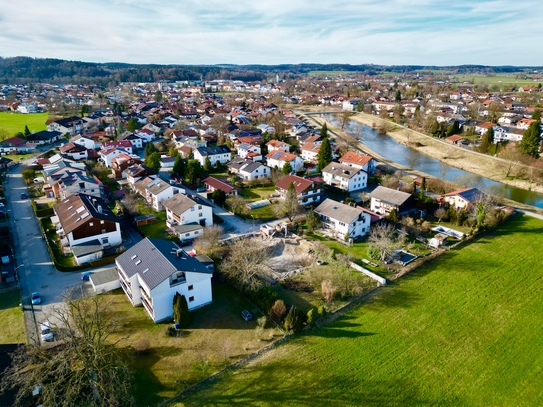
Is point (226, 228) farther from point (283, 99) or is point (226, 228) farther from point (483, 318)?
point (283, 99)

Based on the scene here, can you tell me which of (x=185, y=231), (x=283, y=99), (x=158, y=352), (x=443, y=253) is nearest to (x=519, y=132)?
(x=443, y=253)

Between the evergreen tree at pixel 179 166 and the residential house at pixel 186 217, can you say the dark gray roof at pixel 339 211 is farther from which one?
the evergreen tree at pixel 179 166

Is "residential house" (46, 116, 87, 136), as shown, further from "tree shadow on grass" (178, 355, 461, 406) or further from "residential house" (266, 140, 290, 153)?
"tree shadow on grass" (178, 355, 461, 406)

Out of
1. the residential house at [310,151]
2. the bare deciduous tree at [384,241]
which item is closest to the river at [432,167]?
the residential house at [310,151]

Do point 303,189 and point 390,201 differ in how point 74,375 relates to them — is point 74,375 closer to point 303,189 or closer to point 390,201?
point 303,189

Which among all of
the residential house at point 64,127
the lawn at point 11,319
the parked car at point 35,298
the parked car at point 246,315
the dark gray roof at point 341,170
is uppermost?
the residential house at point 64,127

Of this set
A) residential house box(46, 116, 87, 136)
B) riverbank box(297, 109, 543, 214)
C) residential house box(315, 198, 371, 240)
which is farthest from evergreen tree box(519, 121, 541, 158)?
residential house box(46, 116, 87, 136)

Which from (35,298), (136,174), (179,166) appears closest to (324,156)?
(179,166)

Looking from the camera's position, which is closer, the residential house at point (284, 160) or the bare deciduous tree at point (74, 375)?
the bare deciduous tree at point (74, 375)
